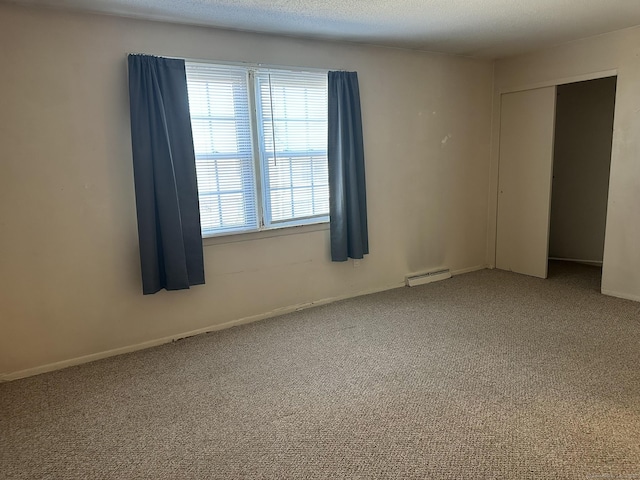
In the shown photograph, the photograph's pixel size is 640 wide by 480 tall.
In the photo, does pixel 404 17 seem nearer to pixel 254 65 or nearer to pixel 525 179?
pixel 254 65

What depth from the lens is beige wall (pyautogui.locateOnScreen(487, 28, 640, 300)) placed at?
3.77 m

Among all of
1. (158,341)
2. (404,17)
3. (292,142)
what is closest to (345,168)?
(292,142)

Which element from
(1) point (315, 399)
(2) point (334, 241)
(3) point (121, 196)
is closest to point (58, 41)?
(3) point (121, 196)

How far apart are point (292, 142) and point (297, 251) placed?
976 millimetres

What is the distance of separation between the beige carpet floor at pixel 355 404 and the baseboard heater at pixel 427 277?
0.90 meters

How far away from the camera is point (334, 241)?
3998mm

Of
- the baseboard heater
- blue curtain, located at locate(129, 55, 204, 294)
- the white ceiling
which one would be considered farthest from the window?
the baseboard heater

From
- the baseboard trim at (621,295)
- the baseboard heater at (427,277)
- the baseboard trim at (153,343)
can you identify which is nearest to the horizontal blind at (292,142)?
the baseboard trim at (153,343)

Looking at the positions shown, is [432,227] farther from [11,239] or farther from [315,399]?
[11,239]

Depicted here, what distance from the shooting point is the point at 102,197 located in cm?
303

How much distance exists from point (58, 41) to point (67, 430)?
7.87 ft

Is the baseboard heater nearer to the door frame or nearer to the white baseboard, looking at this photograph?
the white baseboard

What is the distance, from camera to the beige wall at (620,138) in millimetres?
3766

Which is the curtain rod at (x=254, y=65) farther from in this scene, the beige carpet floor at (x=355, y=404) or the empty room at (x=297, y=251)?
the beige carpet floor at (x=355, y=404)
